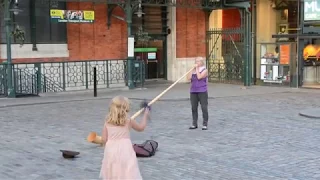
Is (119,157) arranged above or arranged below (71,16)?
below

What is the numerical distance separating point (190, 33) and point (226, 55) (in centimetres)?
222

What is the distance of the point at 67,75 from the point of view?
20.6 meters

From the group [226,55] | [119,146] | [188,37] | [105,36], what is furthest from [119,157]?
[188,37]

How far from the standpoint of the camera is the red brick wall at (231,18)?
2570 centimetres

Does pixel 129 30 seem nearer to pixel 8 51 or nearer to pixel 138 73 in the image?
pixel 138 73

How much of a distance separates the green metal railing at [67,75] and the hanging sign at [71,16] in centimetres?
176

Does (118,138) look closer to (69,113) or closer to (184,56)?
(69,113)

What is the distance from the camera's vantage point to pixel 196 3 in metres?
24.7

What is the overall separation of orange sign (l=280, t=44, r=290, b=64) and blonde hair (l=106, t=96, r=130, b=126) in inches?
707

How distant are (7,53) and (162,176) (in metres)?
12.5

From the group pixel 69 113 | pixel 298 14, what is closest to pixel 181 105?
pixel 69 113

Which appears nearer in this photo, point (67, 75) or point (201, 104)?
point (201, 104)

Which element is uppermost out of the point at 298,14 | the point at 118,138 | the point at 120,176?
the point at 298,14

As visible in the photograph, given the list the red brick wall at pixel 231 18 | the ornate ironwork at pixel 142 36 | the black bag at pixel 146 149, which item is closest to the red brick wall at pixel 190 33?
the red brick wall at pixel 231 18
